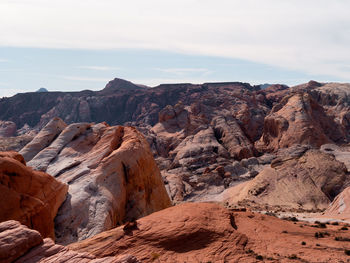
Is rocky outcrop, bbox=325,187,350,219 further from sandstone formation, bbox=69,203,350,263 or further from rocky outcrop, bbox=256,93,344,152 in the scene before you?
rocky outcrop, bbox=256,93,344,152

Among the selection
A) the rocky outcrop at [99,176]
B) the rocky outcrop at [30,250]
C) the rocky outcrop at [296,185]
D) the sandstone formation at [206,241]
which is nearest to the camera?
the rocky outcrop at [30,250]

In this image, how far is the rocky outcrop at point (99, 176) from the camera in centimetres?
2259

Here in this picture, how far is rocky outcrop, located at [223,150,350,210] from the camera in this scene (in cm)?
4964

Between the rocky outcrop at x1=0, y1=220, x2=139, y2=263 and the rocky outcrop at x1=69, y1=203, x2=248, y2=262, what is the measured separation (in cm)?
372

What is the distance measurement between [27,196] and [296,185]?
141 ft

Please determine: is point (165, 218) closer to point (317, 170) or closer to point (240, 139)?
point (317, 170)

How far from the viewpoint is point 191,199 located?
2286 inches

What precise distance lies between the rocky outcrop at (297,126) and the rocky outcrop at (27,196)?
6677cm

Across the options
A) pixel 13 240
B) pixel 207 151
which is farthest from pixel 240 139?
pixel 13 240

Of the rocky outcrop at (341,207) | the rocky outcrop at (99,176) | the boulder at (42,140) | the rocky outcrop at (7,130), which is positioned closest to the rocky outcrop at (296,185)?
the rocky outcrop at (341,207)

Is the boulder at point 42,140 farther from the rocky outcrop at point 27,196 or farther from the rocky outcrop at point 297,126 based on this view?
the rocky outcrop at point 297,126

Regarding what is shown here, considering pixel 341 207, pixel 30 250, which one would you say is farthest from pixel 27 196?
pixel 341 207

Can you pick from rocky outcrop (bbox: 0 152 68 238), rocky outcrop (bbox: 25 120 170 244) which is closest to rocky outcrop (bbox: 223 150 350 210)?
rocky outcrop (bbox: 25 120 170 244)

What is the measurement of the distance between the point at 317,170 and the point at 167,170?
30845 millimetres
